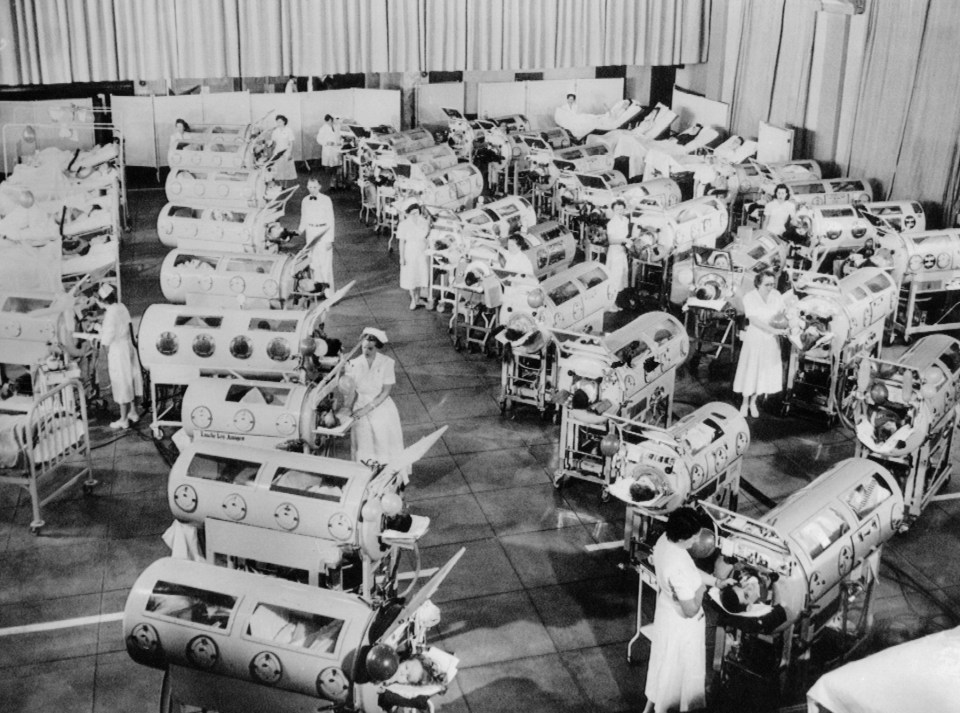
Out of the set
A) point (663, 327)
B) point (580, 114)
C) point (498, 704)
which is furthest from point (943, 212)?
point (498, 704)

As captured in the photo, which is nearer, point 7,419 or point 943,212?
point 7,419

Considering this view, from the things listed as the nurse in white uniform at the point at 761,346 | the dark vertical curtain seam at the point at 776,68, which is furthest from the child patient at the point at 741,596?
the dark vertical curtain seam at the point at 776,68

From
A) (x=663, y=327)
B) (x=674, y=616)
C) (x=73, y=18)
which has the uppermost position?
(x=73, y=18)

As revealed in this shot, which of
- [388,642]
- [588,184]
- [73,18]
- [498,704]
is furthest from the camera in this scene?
[73,18]

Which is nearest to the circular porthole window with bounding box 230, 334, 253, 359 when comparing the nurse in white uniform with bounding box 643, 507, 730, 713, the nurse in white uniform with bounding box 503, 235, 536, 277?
the nurse in white uniform with bounding box 503, 235, 536, 277

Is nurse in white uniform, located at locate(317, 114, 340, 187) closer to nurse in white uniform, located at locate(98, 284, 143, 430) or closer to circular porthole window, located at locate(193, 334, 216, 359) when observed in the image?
nurse in white uniform, located at locate(98, 284, 143, 430)

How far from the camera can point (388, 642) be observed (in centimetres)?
594

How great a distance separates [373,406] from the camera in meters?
9.43

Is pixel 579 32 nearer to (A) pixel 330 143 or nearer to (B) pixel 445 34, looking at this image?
(B) pixel 445 34

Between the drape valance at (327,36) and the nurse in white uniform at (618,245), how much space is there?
705cm

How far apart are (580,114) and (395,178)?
7680 millimetres

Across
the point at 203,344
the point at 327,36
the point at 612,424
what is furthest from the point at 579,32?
the point at 612,424

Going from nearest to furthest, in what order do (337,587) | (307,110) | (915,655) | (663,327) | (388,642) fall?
(915,655) → (388,642) → (337,587) → (663,327) → (307,110)

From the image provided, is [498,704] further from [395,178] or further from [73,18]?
[73,18]
